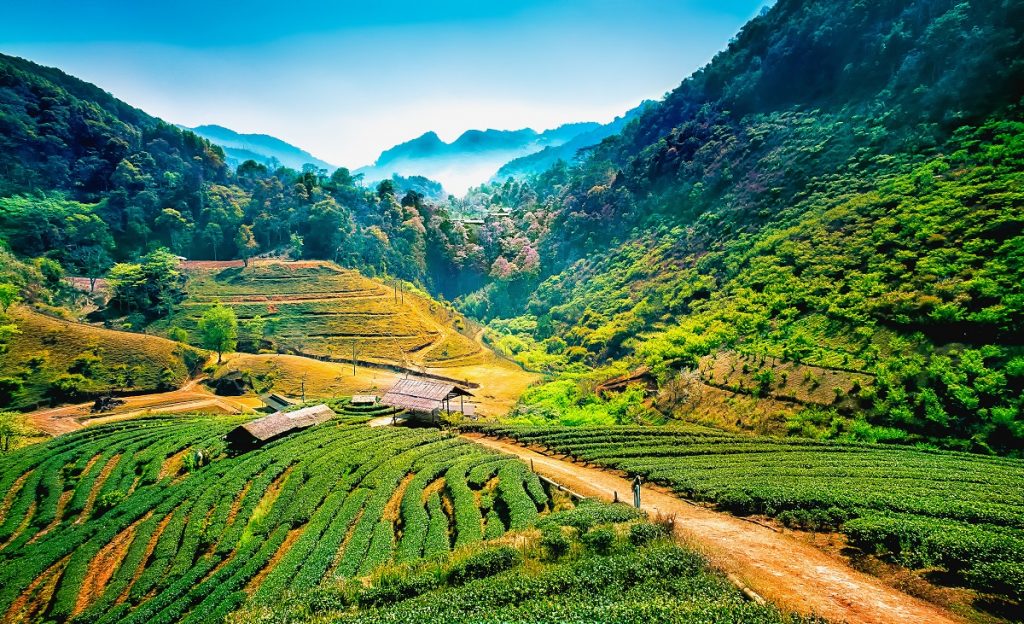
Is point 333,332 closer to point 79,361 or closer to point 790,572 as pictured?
point 79,361

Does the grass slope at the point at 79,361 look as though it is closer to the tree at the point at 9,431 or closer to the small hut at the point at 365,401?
the tree at the point at 9,431

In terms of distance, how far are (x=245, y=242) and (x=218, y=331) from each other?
52.5 meters

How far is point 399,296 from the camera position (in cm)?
11000

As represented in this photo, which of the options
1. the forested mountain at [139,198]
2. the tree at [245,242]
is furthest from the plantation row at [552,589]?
the tree at [245,242]

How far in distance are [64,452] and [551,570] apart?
38782mm

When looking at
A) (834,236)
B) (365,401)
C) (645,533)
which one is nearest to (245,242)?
(365,401)

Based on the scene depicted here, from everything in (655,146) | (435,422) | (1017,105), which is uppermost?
(655,146)

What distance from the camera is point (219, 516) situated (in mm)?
24594

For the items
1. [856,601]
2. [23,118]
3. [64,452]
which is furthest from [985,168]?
[23,118]

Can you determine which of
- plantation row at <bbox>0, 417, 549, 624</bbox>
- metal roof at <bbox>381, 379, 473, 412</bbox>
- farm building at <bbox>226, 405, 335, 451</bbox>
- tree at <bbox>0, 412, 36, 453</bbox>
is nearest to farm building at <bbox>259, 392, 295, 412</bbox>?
farm building at <bbox>226, 405, 335, 451</bbox>

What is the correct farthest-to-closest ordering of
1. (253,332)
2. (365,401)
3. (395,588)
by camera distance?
(253,332) < (365,401) < (395,588)

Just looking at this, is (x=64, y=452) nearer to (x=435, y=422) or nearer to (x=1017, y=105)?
(x=435, y=422)

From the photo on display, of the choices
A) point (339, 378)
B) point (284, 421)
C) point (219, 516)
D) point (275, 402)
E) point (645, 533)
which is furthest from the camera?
point (339, 378)

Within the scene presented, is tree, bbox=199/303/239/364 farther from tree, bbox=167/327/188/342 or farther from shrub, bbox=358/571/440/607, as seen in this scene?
shrub, bbox=358/571/440/607
